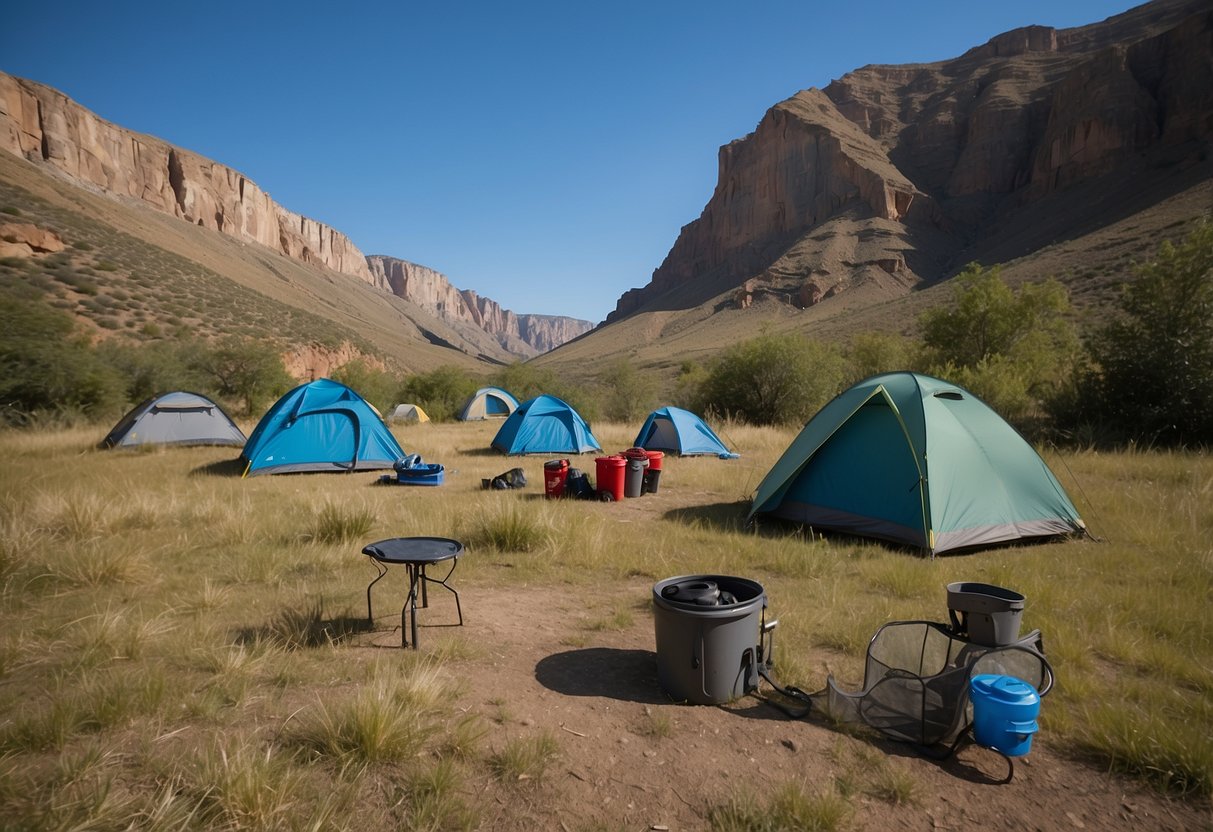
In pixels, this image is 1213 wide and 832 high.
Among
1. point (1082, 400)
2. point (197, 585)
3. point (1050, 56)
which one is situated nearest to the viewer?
point (197, 585)

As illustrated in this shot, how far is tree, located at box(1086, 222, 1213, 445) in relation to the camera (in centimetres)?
1205

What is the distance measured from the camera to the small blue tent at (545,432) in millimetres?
14625

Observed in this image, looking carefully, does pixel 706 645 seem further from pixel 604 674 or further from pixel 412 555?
pixel 412 555

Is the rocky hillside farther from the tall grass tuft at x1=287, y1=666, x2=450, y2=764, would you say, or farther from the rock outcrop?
the tall grass tuft at x1=287, y1=666, x2=450, y2=764

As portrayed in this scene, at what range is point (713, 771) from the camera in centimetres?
274

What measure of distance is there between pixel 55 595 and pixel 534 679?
4.17m

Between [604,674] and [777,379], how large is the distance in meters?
17.8

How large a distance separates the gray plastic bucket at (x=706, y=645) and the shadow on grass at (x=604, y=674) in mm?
164

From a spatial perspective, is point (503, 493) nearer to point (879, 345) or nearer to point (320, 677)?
point (320, 677)

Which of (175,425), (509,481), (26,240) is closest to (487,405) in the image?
(175,425)

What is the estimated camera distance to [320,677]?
11.5ft

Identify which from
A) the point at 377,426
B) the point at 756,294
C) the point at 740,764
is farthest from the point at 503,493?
the point at 756,294

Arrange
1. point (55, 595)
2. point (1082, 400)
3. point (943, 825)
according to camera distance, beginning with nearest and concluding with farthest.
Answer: point (943, 825), point (55, 595), point (1082, 400)

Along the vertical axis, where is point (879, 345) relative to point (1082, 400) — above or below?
above
